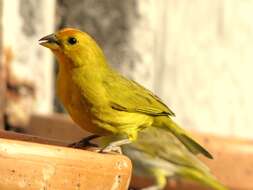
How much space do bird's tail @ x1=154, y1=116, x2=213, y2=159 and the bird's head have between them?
15.5 inches

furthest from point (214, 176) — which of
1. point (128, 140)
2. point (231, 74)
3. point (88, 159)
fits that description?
point (88, 159)

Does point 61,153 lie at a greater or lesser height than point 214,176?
greater

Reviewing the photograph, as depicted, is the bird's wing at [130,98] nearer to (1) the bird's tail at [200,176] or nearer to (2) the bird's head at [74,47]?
(2) the bird's head at [74,47]

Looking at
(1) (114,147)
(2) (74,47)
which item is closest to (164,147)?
(2) (74,47)

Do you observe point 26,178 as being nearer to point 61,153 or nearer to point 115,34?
point 61,153

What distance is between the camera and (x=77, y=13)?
4586 mm

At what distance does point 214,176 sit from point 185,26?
3.98 ft

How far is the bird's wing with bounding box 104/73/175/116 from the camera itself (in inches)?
104

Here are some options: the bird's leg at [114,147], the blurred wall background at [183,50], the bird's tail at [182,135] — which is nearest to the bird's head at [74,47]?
the bird's leg at [114,147]

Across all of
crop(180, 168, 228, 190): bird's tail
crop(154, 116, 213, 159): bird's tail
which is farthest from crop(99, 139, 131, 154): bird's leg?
crop(180, 168, 228, 190): bird's tail

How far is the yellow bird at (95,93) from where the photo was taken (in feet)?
8.18

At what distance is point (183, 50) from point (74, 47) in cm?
195

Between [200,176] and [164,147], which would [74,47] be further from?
[200,176]

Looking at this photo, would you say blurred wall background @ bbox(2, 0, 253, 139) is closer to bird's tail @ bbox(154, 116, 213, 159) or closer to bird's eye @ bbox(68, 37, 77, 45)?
bird's tail @ bbox(154, 116, 213, 159)
